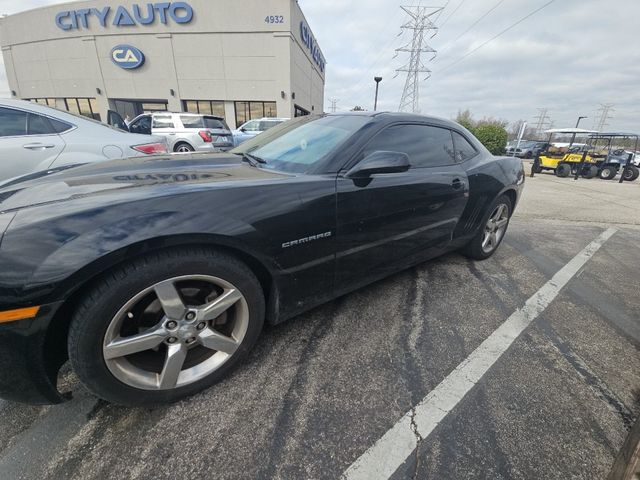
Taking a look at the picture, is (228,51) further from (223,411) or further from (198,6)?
(223,411)

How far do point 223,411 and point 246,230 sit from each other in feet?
3.00

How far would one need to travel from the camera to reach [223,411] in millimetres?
1490

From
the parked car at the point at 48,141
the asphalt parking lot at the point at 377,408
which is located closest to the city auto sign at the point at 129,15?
the parked car at the point at 48,141

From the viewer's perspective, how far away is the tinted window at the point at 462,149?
2.79m

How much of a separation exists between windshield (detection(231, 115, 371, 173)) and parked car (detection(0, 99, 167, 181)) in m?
2.02

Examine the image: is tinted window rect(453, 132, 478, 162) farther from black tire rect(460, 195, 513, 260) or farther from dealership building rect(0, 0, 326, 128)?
dealership building rect(0, 0, 326, 128)

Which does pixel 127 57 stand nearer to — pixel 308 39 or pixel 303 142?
pixel 308 39

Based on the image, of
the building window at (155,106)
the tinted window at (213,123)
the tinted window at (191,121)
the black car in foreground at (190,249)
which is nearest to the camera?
the black car in foreground at (190,249)

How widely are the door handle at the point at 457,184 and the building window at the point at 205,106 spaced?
23141mm

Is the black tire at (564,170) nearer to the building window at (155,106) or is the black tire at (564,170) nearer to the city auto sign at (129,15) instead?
the city auto sign at (129,15)

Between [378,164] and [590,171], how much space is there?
57.7 feet

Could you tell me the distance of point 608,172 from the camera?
1414 centimetres

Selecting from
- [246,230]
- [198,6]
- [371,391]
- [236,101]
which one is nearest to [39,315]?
[246,230]

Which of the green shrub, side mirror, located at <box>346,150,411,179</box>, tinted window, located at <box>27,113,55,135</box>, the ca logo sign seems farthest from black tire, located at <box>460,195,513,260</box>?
the ca logo sign
